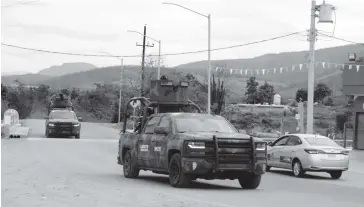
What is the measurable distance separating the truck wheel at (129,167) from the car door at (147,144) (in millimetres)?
378

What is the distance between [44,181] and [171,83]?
882 centimetres

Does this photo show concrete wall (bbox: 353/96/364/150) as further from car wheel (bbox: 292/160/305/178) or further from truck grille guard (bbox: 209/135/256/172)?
truck grille guard (bbox: 209/135/256/172)

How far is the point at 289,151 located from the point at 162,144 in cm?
745

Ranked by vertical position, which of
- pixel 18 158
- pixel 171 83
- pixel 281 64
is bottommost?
pixel 18 158

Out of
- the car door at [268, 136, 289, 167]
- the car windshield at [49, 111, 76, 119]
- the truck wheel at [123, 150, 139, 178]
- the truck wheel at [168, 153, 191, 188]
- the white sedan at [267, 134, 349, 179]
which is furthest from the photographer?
the car windshield at [49, 111, 76, 119]

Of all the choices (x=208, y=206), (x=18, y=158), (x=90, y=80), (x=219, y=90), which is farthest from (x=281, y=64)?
(x=208, y=206)

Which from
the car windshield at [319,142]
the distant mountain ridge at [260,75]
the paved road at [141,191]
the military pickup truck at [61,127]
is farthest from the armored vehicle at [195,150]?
the distant mountain ridge at [260,75]

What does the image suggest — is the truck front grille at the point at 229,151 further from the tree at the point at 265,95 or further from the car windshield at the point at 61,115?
the tree at the point at 265,95

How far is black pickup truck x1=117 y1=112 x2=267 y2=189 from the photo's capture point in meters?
15.9

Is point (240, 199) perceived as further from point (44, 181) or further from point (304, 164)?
point (304, 164)

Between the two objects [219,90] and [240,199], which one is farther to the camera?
[219,90]

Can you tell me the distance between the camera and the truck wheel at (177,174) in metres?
16.1

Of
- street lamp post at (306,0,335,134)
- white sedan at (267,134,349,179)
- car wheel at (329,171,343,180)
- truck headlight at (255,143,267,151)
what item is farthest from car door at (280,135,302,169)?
street lamp post at (306,0,335,134)

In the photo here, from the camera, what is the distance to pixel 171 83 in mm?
24062
